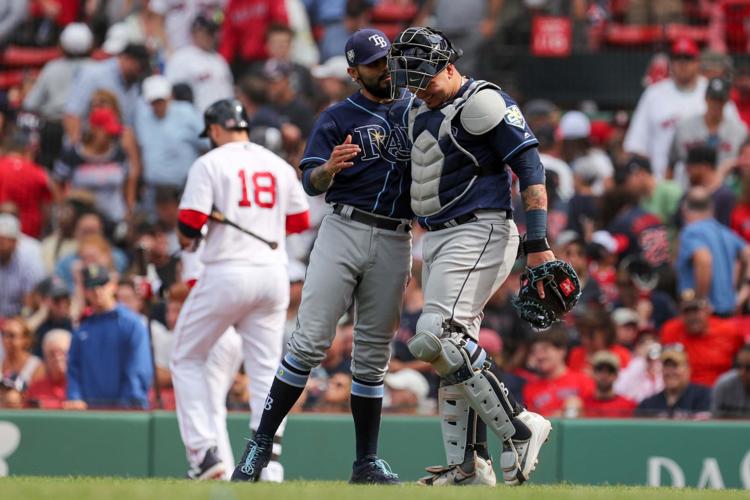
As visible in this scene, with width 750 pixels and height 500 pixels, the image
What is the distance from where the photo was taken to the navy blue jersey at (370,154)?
7.90 m

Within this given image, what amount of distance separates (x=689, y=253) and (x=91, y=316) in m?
5.11

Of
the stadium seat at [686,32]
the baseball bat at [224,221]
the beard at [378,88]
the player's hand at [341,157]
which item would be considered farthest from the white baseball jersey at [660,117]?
the player's hand at [341,157]

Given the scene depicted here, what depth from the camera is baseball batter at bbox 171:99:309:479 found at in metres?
9.25

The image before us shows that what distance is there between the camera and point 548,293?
24.5 feet

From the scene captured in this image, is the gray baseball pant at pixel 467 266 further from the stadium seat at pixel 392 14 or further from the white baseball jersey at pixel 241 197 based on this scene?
the stadium seat at pixel 392 14

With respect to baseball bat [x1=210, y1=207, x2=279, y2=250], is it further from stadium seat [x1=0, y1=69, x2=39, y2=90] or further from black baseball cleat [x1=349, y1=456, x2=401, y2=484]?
stadium seat [x1=0, y1=69, x2=39, y2=90]

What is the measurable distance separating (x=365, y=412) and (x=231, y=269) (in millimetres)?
1591

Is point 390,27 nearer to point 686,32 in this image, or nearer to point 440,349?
point 686,32

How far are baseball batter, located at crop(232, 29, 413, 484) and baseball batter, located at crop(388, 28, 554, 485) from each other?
0.25 m

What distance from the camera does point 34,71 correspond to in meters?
18.1

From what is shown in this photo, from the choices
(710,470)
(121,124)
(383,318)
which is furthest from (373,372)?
(121,124)

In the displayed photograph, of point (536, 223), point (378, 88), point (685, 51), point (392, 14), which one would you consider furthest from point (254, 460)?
point (392, 14)

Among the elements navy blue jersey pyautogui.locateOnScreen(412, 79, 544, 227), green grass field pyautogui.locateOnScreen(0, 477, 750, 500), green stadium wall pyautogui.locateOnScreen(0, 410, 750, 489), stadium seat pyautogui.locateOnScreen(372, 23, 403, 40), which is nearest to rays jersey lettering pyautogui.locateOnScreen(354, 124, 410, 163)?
navy blue jersey pyautogui.locateOnScreen(412, 79, 544, 227)

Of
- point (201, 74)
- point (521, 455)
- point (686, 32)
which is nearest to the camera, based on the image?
point (521, 455)
